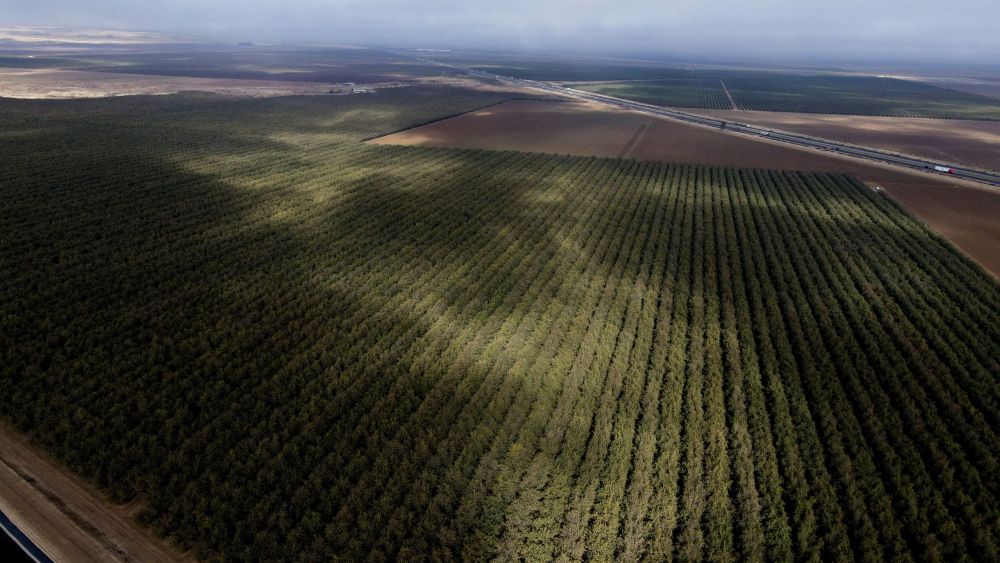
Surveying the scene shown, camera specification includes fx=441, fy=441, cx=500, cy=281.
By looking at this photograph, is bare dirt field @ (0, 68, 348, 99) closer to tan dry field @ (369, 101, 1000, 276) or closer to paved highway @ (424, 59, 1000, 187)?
tan dry field @ (369, 101, 1000, 276)

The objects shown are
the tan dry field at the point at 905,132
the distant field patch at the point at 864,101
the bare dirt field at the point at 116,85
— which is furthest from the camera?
the distant field patch at the point at 864,101

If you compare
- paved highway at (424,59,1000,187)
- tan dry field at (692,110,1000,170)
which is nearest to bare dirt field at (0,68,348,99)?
paved highway at (424,59,1000,187)

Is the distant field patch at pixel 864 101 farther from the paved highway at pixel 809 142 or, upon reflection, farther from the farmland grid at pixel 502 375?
the farmland grid at pixel 502 375

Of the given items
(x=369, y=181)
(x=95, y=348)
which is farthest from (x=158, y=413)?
(x=369, y=181)

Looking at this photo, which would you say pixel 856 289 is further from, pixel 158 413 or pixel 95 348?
pixel 95 348

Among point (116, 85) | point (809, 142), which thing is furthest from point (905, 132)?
point (116, 85)

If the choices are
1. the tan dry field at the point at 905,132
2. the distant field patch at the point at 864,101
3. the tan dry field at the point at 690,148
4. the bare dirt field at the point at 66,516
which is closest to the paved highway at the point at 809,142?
the tan dry field at the point at 690,148
